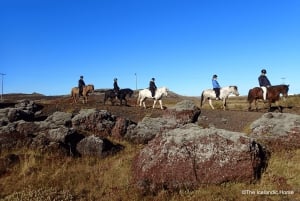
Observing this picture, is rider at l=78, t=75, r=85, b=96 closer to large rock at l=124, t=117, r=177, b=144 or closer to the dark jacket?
the dark jacket

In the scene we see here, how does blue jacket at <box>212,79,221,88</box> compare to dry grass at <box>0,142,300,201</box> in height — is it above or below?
above

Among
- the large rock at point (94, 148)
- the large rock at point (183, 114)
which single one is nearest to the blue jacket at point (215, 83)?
the large rock at point (183, 114)

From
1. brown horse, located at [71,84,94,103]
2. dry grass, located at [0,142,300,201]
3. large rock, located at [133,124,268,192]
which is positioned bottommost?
dry grass, located at [0,142,300,201]

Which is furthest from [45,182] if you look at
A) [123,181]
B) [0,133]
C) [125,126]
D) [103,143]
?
[125,126]

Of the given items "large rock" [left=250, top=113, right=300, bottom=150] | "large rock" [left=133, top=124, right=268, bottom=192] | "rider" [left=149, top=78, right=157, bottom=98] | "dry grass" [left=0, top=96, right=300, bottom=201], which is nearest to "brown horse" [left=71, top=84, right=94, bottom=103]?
"rider" [left=149, top=78, right=157, bottom=98]

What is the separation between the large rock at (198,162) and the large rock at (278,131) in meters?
2.40

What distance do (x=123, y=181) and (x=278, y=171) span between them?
13.9 feet

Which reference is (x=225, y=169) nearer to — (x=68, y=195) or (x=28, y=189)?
(x=68, y=195)

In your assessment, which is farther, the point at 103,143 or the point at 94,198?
the point at 103,143

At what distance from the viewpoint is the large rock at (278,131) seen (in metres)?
13.0

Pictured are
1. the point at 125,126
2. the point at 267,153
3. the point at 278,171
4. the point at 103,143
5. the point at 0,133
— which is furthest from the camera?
the point at 125,126

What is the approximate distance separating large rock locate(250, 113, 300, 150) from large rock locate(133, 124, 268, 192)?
2.40 m

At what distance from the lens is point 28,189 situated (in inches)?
400

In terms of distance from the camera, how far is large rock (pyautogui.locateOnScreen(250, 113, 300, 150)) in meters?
13.0
